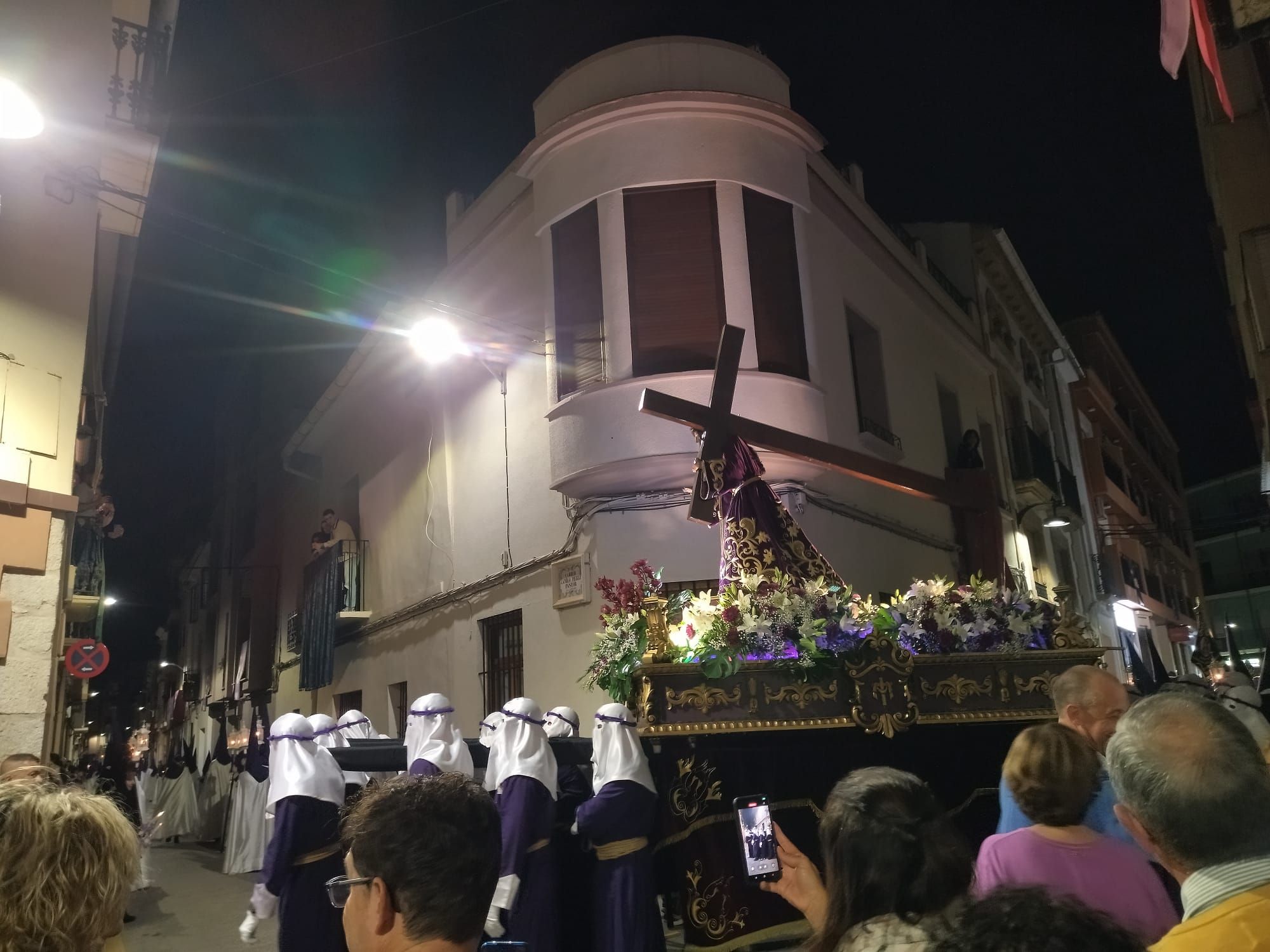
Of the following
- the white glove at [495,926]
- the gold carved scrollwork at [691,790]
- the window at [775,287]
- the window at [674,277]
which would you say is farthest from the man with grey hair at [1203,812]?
the window at [775,287]

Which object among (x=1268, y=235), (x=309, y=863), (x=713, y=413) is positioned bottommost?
(x=309, y=863)

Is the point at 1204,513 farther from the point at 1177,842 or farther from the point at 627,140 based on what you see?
the point at 1177,842

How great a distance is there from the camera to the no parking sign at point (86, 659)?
8.70 m

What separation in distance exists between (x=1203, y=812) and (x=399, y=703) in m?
12.9

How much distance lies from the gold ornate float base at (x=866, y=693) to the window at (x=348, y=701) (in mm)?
10987

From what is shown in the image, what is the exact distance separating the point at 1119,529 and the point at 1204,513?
3454cm

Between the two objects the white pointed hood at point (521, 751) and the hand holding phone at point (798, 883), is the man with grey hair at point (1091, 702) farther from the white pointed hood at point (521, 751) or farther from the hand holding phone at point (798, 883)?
the white pointed hood at point (521, 751)

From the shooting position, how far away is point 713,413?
7227 mm

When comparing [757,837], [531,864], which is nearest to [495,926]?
[531,864]

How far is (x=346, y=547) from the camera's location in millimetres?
15703

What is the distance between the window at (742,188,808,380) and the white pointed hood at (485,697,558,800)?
5003 mm

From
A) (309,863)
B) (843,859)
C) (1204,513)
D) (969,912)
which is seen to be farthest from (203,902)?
(1204,513)

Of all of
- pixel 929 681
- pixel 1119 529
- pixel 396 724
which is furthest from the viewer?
pixel 1119 529

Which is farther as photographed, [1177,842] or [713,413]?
[713,413]
